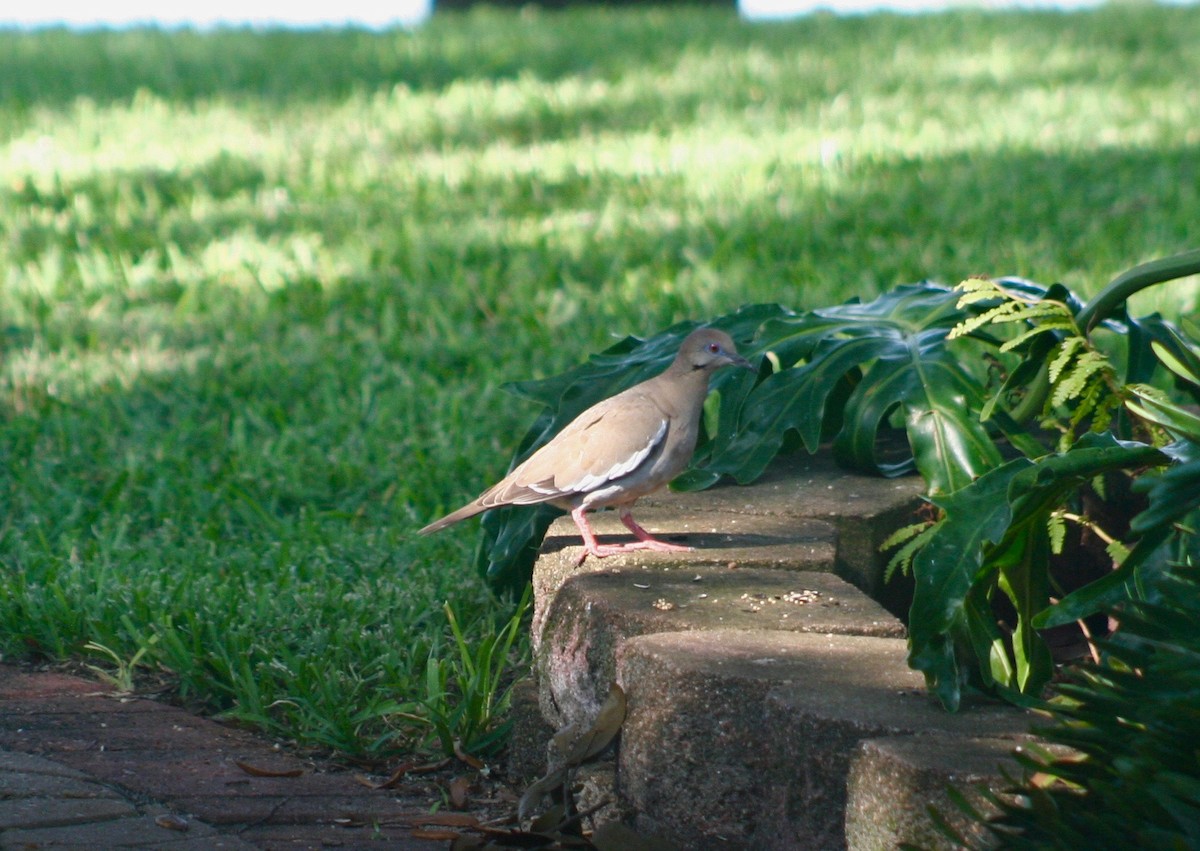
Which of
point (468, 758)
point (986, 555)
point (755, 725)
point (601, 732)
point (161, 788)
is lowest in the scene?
point (468, 758)

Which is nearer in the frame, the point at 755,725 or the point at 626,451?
the point at 755,725

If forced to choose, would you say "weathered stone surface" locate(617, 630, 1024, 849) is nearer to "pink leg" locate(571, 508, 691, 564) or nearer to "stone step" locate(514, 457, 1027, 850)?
"stone step" locate(514, 457, 1027, 850)

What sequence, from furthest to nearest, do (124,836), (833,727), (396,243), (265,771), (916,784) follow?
(396,243) → (265,771) → (124,836) → (833,727) → (916,784)

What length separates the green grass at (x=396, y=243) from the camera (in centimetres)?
382

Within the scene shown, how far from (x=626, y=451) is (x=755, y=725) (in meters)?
0.91

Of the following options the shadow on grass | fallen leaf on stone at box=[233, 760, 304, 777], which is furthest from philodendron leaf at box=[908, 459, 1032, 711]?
the shadow on grass

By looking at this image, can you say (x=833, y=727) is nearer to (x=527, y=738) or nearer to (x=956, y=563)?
(x=956, y=563)

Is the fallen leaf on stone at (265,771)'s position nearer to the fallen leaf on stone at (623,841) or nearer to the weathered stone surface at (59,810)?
the weathered stone surface at (59,810)

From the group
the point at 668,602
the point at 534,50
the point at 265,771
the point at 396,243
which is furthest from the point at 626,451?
the point at 534,50

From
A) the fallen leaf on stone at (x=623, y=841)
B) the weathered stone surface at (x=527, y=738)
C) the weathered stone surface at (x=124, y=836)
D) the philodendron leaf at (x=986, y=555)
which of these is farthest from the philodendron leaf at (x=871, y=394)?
the weathered stone surface at (x=124, y=836)

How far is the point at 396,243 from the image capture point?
7043 millimetres

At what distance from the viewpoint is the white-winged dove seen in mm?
3184

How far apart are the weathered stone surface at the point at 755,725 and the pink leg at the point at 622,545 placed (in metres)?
0.48

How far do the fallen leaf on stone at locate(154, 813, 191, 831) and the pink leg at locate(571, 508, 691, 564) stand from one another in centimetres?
95
